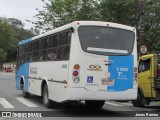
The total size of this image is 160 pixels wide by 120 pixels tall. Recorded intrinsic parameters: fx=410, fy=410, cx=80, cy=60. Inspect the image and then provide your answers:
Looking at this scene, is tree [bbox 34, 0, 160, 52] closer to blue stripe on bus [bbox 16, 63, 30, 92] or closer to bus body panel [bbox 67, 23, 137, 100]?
blue stripe on bus [bbox 16, 63, 30, 92]

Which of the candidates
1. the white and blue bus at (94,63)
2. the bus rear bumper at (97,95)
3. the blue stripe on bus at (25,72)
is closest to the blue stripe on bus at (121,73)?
the white and blue bus at (94,63)

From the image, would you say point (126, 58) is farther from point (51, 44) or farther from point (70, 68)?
point (51, 44)

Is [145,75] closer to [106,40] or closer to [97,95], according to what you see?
[106,40]

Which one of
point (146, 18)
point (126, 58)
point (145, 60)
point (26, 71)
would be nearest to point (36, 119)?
point (126, 58)

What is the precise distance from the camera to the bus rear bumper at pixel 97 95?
1285 centimetres

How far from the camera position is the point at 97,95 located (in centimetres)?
1312

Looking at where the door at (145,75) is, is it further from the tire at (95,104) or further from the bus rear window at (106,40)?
the bus rear window at (106,40)

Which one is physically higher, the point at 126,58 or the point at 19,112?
the point at 126,58

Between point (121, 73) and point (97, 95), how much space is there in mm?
1152

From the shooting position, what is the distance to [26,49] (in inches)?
785

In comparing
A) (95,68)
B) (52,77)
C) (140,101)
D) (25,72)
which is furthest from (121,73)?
(25,72)

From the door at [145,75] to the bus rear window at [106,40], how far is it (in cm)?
226

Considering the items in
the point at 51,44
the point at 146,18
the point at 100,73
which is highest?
the point at 146,18

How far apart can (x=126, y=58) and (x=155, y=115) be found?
7.09 ft
